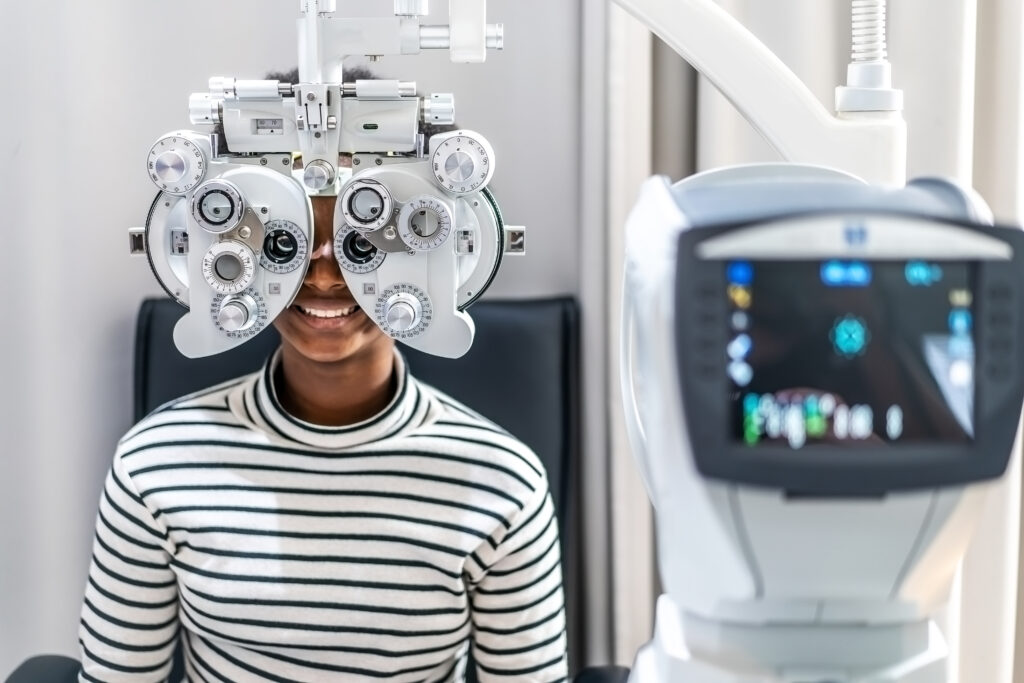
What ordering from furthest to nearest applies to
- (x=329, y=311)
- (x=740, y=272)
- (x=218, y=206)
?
1. (x=329, y=311)
2. (x=218, y=206)
3. (x=740, y=272)

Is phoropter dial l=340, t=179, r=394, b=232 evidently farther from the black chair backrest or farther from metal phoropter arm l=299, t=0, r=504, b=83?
the black chair backrest

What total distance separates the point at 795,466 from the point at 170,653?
90cm

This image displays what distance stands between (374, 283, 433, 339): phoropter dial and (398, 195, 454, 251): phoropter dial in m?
0.03

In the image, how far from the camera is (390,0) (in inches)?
57.5

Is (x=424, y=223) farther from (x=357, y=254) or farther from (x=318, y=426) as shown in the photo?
(x=318, y=426)

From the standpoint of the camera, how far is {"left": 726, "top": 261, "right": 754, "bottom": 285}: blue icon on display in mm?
464

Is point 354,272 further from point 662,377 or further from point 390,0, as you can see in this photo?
point 390,0

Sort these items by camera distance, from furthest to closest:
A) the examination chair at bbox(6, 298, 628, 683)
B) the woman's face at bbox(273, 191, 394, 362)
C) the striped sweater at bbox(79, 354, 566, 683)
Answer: the examination chair at bbox(6, 298, 628, 683) < the striped sweater at bbox(79, 354, 566, 683) < the woman's face at bbox(273, 191, 394, 362)

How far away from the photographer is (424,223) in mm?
611

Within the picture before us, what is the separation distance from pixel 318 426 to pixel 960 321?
2.45ft

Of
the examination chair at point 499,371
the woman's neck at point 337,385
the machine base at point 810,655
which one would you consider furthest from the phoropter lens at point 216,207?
the examination chair at point 499,371

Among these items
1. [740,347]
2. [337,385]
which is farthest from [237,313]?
[337,385]

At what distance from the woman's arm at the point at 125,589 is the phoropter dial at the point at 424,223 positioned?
609 millimetres

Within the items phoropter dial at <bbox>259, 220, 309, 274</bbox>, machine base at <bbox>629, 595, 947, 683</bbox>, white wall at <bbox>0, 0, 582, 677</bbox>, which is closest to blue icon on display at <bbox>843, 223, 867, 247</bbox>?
machine base at <bbox>629, 595, 947, 683</bbox>
